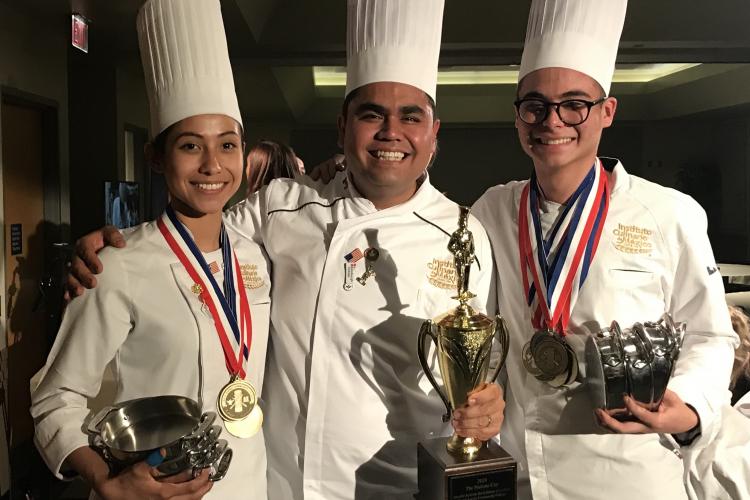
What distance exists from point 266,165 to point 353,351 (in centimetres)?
207

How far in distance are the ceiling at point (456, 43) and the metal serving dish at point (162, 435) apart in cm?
321

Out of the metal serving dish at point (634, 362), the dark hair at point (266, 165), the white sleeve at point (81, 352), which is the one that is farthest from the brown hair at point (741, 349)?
the dark hair at point (266, 165)

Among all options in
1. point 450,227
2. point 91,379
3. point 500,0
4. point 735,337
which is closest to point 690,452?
point 735,337

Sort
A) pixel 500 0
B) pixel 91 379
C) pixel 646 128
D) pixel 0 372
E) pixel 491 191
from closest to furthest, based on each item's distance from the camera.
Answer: pixel 91 379 < pixel 491 191 < pixel 0 372 < pixel 500 0 < pixel 646 128

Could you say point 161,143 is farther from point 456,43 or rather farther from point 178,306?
point 456,43

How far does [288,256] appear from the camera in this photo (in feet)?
4.65

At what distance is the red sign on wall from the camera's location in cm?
349

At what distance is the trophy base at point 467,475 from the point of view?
119cm

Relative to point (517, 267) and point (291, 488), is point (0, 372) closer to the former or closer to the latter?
point (291, 488)

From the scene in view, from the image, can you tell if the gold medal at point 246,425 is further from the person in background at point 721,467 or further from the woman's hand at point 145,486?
the person in background at point 721,467

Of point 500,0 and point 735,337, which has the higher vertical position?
point 500,0

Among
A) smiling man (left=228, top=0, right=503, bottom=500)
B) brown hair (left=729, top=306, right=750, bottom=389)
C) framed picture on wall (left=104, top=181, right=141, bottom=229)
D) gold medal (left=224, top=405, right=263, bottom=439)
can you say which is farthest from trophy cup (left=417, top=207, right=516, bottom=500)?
framed picture on wall (left=104, top=181, right=141, bottom=229)

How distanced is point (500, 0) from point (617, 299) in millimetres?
3117

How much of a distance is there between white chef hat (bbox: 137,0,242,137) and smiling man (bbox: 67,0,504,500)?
0.33m
